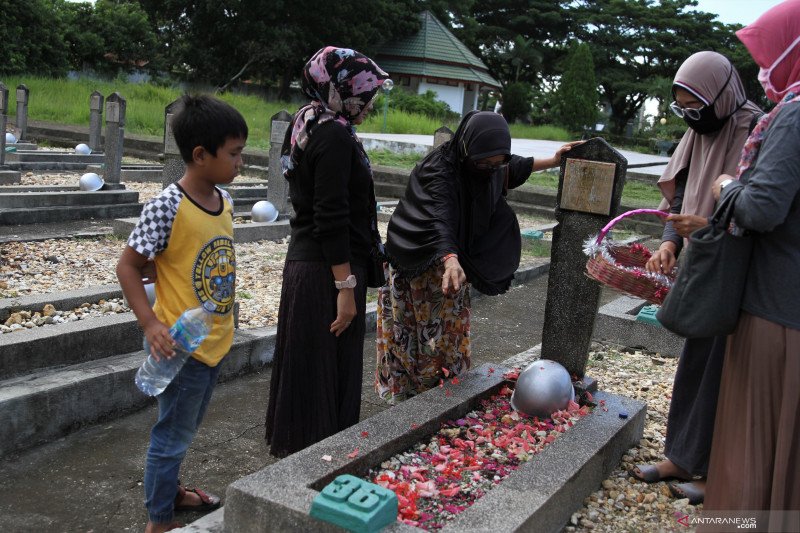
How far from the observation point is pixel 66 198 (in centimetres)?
943

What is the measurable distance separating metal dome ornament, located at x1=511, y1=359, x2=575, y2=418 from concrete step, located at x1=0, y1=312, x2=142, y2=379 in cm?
235

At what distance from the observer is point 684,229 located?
2.91 meters

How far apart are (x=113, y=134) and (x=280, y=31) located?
80.8 ft

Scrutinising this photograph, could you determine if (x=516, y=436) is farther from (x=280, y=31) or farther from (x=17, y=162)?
(x=280, y=31)

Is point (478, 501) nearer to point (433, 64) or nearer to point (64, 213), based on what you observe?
point (64, 213)

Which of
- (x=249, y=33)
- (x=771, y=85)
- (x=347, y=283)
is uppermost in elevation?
(x=249, y=33)

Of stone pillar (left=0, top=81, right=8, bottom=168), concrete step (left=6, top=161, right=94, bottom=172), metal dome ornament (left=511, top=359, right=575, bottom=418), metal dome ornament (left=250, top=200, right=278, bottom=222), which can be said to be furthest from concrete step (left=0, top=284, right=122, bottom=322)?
concrete step (left=6, top=161, right=94, bottom=172)

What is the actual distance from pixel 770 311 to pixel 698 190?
4.33 ft

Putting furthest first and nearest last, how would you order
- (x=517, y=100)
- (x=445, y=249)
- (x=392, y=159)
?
(x=517, y=100) < (x=392, y=159) < (x=445, y=249)

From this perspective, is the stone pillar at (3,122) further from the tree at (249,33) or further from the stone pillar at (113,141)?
the tree at (249,33)

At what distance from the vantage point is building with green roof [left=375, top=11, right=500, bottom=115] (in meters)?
40.9

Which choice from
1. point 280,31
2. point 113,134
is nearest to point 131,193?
point 113,134

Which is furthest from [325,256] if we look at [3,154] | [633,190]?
[633,190]

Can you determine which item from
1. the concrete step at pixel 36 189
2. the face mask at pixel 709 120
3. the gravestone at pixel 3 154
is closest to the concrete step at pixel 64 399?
A: the face mask at pixel 709 120
